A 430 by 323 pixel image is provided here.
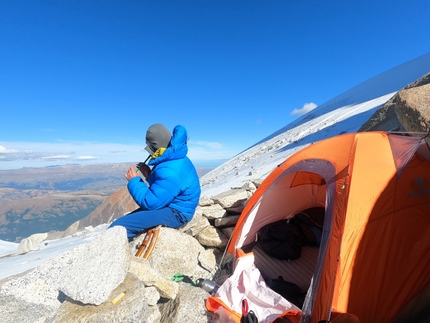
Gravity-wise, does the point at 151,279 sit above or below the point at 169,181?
below

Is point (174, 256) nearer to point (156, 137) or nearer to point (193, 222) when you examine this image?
point (193, 222)

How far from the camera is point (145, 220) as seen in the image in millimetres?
4098

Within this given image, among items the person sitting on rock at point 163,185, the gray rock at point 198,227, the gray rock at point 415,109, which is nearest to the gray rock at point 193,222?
the gray rock at point 198,227

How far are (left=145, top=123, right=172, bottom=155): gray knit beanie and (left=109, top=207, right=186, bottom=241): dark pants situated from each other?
116cm

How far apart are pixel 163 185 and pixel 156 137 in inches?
36.9

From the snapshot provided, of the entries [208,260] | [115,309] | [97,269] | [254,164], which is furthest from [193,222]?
[254,164]

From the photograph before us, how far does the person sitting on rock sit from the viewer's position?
4.00 meters

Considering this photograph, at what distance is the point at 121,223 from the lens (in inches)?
161

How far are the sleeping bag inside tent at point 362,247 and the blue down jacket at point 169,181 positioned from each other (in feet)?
5.02

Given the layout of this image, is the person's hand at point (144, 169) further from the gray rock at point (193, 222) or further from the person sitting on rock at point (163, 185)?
the gray rock at point (193, 222)

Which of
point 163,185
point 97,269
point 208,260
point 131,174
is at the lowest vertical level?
point 208,260

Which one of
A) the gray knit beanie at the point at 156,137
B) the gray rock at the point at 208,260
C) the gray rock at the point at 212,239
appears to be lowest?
the gray rock at the point at 208,260

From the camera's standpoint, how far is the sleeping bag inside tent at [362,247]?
8.32ft

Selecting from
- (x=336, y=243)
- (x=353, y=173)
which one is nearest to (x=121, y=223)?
(x=336, y=243)
